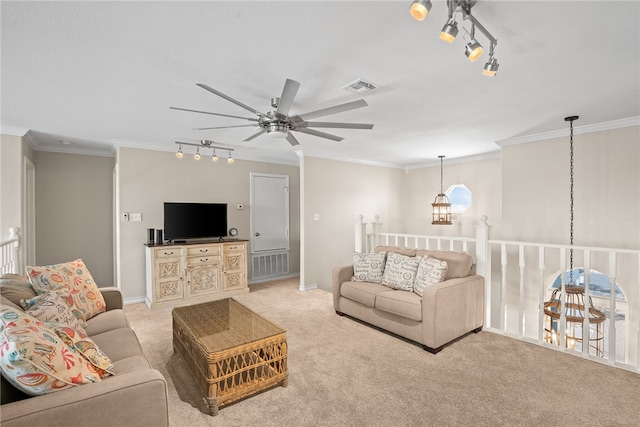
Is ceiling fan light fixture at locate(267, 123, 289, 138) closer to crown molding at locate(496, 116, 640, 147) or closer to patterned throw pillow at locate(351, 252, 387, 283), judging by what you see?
patterned throw pillow at locate(351, 252, 387, 283)

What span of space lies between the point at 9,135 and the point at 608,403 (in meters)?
6.40

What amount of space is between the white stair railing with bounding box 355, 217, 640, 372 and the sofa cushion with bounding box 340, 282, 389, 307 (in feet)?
3.03

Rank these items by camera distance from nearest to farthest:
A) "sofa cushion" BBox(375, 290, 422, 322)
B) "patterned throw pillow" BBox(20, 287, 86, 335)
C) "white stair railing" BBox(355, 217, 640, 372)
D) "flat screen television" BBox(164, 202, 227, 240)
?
"patterned throw pillow" BBox(20, 287, 86, 335) → "white stair railing" BBox(355, 217, 640, 372) → "sofa cushion" BBox(375, 290, 422, 322) → "flat screen television" BBox(164, 202, 227, 240)

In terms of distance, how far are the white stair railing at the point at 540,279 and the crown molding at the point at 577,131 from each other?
1.52 metres

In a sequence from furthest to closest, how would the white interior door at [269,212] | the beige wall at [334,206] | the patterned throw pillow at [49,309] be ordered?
the white interior door at [269,212] < the beige wall at [334,206] < the patterned throw pillow at [49,309]

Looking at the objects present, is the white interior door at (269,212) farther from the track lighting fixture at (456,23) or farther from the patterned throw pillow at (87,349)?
the track lighting fixture at (456,23)

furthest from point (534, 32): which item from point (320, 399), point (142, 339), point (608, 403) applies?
point (142, 339)

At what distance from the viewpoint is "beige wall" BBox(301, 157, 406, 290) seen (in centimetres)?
549

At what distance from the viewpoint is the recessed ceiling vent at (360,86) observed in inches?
99.3

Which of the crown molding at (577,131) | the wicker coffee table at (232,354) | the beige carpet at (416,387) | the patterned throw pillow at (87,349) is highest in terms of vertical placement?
the crown molding at (577,131)

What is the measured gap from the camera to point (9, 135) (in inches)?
150

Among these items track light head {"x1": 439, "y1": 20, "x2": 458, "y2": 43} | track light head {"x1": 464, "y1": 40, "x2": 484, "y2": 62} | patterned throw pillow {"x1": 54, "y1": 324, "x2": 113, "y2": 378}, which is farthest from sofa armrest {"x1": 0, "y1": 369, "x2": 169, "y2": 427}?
track light head {"x1": 464, "y1": 40, "x2": 484, "y2": 62}

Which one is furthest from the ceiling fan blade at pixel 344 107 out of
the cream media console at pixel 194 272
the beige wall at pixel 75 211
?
the beige wall at pixel 75 211

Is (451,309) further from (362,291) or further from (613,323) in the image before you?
(613,323)
